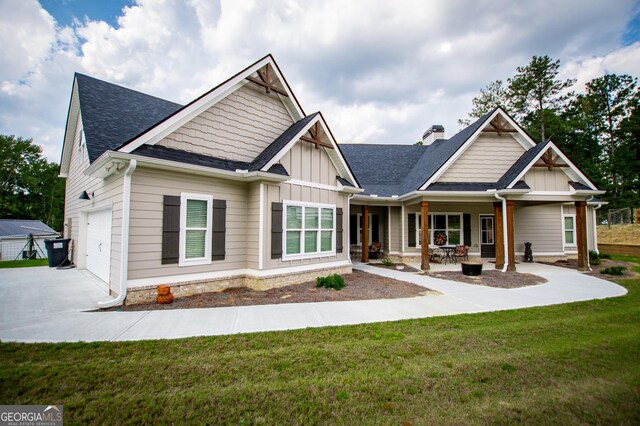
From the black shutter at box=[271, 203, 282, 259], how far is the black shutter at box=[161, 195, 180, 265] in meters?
2.44

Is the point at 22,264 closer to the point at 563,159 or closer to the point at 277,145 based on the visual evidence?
the point at 277,145

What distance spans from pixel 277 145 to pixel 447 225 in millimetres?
9995

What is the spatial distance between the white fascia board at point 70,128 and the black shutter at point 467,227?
56.1ft

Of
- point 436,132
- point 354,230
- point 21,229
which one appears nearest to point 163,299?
point 354,230

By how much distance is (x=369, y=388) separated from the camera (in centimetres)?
303

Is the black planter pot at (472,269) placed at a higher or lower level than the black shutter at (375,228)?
lower

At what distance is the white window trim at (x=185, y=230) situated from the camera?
6961mm

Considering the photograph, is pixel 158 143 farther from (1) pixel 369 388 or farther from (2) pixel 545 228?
(2) pixel 545 228

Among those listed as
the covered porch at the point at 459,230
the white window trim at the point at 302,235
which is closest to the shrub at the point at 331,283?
the white window trim at the point at 302,235

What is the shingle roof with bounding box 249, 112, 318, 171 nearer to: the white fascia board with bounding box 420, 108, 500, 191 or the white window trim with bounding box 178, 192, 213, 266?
the white window trim with bounding box 178, 192, 213, 266

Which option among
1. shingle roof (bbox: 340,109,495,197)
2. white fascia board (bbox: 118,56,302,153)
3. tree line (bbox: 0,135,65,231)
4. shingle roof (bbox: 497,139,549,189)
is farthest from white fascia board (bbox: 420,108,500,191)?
tree line (bbox: 0,135,65,231)

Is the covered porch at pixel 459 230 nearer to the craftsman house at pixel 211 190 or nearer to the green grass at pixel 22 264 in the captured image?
the craftsman house at pixel 211 190

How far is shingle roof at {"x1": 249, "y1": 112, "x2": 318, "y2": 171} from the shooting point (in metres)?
8.03

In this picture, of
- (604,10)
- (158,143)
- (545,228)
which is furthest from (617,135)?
(158,143)
